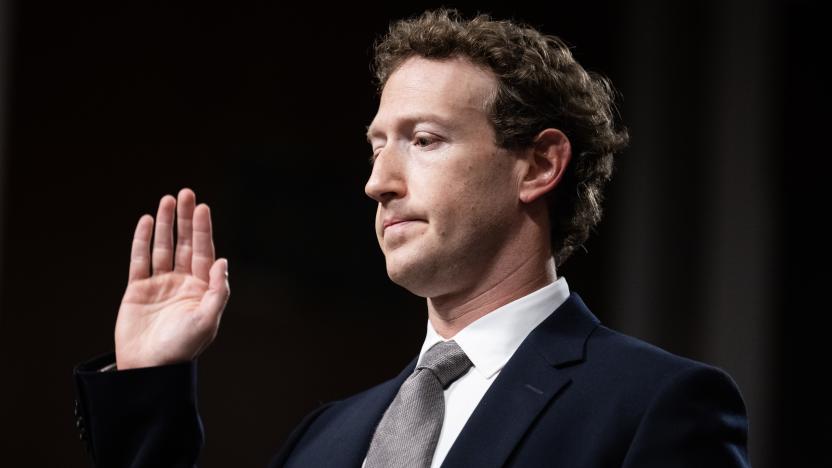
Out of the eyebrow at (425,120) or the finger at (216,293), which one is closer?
the eyebrow at (425,120)

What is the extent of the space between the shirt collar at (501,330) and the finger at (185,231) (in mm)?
585

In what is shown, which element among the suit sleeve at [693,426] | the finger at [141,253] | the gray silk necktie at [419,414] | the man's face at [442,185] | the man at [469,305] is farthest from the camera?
the finger at [141,253]

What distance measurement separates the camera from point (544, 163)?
185 centimetres

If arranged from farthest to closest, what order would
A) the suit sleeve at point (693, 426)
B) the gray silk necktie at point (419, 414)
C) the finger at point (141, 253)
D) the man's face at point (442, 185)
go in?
the finger at point (141, 253), the man's face at point (442, 185), the gray silk necktie at point (419, 414), the suit sleeve at point (693, 426)

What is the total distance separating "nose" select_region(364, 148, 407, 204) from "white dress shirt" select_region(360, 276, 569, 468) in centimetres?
26

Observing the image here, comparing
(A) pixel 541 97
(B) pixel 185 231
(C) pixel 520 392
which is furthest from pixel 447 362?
(B) pixel 185 231

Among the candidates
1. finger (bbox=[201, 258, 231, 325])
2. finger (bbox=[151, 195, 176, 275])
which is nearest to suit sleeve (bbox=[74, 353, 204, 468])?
finger (bbox=[201, 258, 231, 325])

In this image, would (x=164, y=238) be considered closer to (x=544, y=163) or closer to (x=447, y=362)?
(x=447, y=362)

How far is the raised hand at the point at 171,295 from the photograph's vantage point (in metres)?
1.89

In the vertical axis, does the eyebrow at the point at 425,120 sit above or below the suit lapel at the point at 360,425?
above

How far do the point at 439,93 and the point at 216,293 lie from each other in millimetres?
564

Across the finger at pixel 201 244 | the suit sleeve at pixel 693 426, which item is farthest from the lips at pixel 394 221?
the suit sleeve at pixel 693 426

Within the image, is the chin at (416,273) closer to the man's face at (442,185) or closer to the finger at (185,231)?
the man's face at (442,185)

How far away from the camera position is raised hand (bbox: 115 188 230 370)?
1.89m
